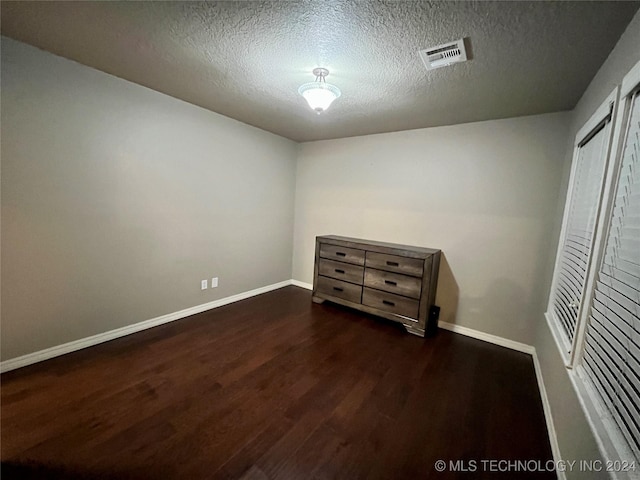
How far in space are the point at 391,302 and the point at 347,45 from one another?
2.44m

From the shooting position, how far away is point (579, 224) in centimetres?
183

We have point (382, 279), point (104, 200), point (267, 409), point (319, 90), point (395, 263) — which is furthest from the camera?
point (382, 279)

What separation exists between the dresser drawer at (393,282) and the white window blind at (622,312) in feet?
4.94

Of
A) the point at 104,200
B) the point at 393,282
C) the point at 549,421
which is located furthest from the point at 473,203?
the point at 104,200

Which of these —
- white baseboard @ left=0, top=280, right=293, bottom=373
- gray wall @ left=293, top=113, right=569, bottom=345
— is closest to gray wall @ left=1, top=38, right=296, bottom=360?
white baseboard @ left=0, top=280, right=293, bottom=373

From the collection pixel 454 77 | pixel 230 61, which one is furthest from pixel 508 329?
pixel 230 61

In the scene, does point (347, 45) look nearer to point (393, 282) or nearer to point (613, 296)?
point (613, 296)

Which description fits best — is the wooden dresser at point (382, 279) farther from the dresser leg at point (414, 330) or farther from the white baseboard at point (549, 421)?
the white baseboard at point (549, 421)

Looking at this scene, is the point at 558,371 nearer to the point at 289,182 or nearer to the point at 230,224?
the point at 230,224

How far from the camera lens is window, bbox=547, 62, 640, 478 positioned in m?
0.95

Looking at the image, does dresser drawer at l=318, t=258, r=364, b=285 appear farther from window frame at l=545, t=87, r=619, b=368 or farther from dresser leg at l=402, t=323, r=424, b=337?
window frame at l=545, t=87, r=619, b=368

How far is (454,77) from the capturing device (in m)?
1.91

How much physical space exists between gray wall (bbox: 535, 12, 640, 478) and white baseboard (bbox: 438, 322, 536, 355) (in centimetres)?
42

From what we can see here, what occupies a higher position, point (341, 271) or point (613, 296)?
point (613, 296)
